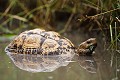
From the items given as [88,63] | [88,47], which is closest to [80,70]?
[88,63]

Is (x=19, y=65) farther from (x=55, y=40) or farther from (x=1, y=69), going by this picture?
(x=55, y=40)

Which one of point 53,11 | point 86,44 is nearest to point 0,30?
point 53,11

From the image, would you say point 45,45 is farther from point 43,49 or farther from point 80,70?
point 80,70

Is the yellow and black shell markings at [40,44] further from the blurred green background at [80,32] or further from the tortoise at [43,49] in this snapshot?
the blurred green background at [80,32]

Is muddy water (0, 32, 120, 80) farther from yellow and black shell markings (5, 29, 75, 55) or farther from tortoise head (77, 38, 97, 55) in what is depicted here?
yellow and black shell markings (5, 29, 75, 55)

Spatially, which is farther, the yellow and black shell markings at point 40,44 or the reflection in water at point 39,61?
the yellow and black shell markings at point 40,44

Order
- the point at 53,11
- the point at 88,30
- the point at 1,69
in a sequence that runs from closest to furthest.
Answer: the point at 1,69
the point at 88,30
the point at 53,11

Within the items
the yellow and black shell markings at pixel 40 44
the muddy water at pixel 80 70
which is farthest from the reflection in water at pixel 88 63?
the yellow and black shell markings at pixel 40 44
